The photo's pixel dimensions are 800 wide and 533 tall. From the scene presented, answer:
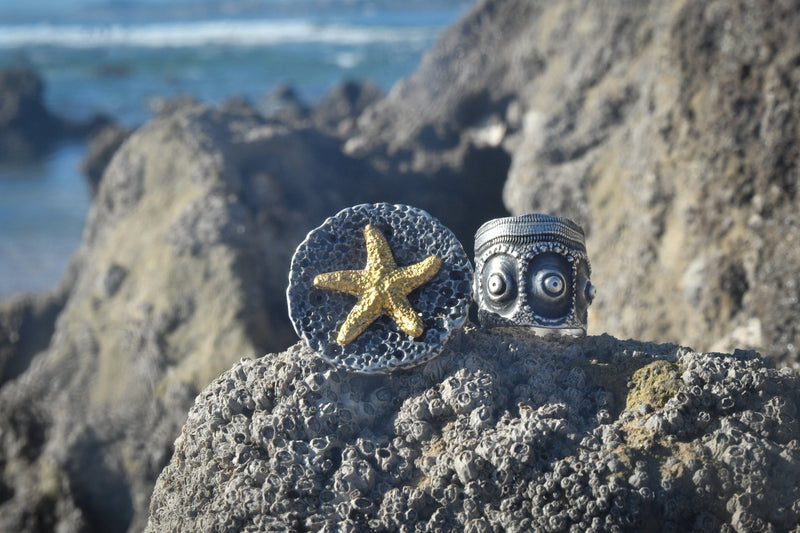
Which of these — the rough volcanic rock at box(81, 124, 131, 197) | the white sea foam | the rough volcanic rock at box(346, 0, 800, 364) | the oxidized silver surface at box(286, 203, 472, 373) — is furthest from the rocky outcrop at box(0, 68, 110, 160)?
the oxidized silver surface at box(286, 203, 472, 373)

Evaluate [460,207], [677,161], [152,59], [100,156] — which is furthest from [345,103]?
[152,59]

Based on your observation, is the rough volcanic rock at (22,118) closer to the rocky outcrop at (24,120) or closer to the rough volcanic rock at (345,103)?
the rocky outcrop at (24,120)

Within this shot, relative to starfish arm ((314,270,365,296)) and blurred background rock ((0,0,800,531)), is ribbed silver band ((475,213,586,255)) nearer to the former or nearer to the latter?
starfish arm ((314,270,365,296))

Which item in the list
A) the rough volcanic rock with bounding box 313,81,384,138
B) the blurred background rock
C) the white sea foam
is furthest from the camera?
the white sea foam

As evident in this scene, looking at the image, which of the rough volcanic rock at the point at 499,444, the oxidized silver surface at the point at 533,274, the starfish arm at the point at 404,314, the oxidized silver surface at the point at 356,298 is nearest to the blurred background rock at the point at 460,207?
the oxidized silver surface at the point at 533,274

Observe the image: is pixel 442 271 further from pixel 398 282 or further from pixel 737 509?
pixel 737 509

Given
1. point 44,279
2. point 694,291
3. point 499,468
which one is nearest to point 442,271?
point 499,468

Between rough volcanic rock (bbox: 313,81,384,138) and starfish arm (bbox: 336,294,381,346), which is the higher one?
rough volcanic rock (bbox: 313,81,384,138)
